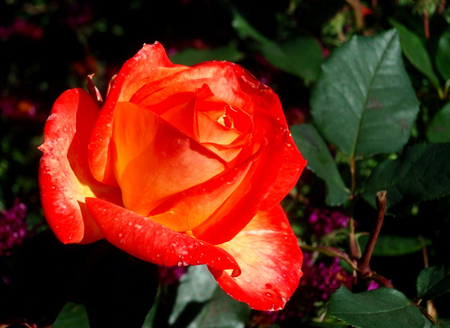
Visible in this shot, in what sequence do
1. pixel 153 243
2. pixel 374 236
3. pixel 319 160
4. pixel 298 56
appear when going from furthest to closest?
pixel 298 56 → pixel 319 160 → pixel 374 236 → pixel 153 243

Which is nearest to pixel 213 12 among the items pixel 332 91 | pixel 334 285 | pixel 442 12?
pixel 442 12

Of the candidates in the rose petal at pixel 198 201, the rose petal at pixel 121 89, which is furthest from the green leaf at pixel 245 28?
the rose petal at pixel 198 201

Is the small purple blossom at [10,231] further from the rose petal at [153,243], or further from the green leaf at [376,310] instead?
the green leaf at [376,310]

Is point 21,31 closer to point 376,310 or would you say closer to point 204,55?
point 204,55

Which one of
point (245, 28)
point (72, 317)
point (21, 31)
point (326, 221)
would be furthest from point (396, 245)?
point (21, 31)

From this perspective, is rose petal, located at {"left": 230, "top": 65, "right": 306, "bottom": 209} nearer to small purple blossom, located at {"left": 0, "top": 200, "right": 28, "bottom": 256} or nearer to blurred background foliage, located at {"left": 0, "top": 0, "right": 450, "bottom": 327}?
blurred background foliage, located at {"left": 0, "top": 0, "right": 450, "bottom": 327}

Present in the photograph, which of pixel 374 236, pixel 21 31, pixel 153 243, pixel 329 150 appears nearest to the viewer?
pixel 153 243
